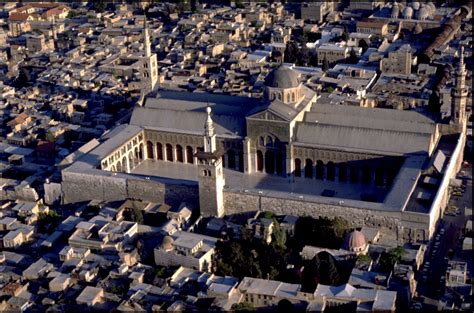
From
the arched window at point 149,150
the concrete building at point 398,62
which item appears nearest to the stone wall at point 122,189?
the arched window at point 149,150

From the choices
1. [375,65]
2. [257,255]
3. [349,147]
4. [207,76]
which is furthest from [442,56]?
[257,255]

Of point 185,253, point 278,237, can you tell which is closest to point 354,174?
point 278,237

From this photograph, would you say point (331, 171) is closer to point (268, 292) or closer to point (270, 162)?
point (270, 162)

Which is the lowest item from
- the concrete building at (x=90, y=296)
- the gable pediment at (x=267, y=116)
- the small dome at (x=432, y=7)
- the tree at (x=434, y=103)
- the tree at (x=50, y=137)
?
the concrete building at (x=90, y=296)

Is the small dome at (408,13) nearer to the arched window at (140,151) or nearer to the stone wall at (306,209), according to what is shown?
the arched window at (140,151)

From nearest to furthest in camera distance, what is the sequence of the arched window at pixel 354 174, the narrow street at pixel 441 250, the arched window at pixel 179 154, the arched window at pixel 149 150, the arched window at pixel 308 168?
the narrow street at pixel 441 250
the arched window at pixel 354 174
the arched window at pixel 308 168
the arched window at pixel 179 154
the arched window at pixel 149 150

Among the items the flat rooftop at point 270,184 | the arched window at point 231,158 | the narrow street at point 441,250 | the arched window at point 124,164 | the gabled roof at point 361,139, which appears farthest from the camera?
the arched window at point 124,164

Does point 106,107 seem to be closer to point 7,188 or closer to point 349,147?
point 7,188
